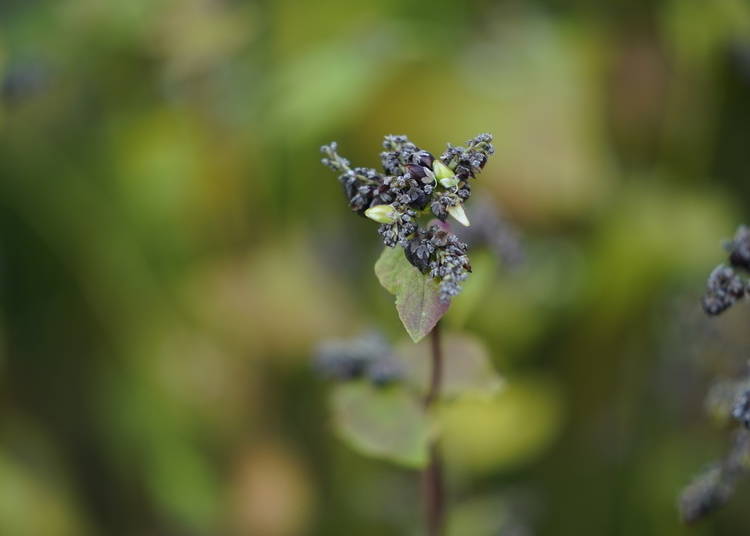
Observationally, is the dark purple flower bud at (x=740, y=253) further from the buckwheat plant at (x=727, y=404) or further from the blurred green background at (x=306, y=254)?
the blurred green background at (x=306, y=254)

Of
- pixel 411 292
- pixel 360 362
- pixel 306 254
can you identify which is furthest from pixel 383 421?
pixel 306 254

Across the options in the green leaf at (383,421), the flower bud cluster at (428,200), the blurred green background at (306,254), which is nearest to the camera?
the flower bud cluster at (428,200)

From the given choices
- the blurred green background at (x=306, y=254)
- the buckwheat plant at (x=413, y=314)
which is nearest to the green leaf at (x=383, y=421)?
the buckwheat plant at (x=413, y=314)

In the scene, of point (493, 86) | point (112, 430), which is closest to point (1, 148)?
point (112, 430)

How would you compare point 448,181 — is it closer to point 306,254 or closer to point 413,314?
point 413,314

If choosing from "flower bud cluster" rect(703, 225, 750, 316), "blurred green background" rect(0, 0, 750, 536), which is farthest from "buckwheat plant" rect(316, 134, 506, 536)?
"blurred green background" rect(0, 0, 750, 536)
